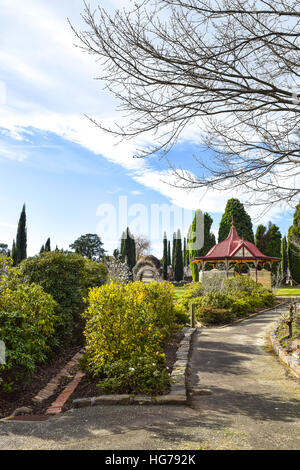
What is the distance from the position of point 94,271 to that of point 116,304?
5.65 meters

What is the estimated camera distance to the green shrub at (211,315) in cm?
1223

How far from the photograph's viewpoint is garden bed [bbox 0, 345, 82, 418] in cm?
472

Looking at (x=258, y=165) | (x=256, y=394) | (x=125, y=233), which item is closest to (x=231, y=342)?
(x=256, y=394)

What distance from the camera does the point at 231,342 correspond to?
9.05m

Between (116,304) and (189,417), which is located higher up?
(116,304)

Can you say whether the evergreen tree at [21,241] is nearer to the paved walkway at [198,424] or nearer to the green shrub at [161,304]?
the green shrub at [161,304]

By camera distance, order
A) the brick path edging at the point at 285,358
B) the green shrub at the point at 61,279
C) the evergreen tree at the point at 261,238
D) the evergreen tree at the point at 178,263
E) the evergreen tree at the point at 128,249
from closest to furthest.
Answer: the brick path edging at the point at 285,358 < the green shrub at the point at 61,279 < the evergreen tree at the point at 261,238 < the evergreen tree at the point at 128,249 < the evergreen tree at the point at 178,263

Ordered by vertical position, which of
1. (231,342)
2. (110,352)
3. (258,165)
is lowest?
(231,342)

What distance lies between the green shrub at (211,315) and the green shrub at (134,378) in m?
7.24

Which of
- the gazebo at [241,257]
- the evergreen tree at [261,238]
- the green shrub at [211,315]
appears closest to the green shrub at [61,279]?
the green shrub at [211,315]

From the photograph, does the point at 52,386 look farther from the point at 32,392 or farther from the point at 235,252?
the point at 235,252

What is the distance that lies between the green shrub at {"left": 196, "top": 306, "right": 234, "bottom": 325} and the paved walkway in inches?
242

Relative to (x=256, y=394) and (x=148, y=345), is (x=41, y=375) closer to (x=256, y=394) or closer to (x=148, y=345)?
(x=148, y=345)

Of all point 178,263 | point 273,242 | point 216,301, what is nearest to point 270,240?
point 273,242
